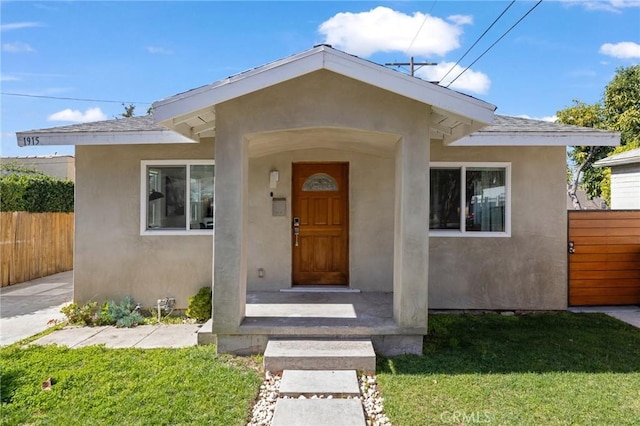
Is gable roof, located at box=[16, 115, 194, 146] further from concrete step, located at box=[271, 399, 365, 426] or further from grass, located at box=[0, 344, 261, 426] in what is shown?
concrete step, located at box=[271, 399, 365, 426]

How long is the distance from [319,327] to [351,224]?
9.09 ft

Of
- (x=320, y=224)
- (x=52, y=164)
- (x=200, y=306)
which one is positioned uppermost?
(x=52, y=164)

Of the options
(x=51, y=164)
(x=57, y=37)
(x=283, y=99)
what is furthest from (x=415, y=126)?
(x=51, y=164)

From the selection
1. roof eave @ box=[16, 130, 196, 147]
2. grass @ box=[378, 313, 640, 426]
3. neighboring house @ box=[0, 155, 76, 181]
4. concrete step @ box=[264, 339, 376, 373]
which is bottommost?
grass @ box=[378, 313, 640, 426]

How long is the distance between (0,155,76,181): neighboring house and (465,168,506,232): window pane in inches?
838

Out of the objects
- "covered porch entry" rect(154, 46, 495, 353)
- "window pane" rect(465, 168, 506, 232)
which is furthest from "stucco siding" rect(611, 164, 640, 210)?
"covered porch entry" rect(154, 46, 495, 353)

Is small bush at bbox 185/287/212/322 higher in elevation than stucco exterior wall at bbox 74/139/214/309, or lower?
lower

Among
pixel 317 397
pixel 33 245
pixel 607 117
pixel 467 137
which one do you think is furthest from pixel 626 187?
pixel 33 245

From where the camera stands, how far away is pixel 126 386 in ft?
13.7

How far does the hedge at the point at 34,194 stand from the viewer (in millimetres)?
10805

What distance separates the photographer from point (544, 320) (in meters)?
6.79

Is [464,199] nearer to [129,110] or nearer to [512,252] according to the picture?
[512,252]

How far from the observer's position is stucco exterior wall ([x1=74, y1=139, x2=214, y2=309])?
713cm

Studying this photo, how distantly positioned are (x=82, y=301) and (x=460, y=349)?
6.88 metres
